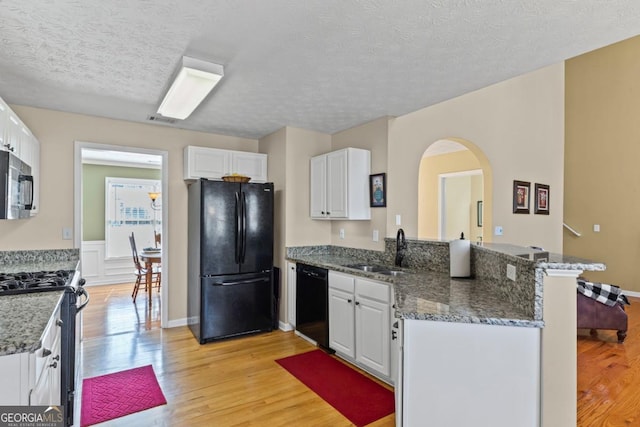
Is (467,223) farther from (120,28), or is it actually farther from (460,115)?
(120,28)

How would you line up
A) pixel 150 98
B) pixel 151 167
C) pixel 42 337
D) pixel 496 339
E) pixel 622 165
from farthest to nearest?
pixel 151 167, pixel 622 165, pixel 150 98, pixel 496 339, pixel 42 337

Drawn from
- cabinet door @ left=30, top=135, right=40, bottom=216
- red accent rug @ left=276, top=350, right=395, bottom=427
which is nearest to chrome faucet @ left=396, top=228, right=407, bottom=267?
red accent rug @ left=276, top=350, right=395, bottom=427

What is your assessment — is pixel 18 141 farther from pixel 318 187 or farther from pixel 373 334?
pixel 373 334

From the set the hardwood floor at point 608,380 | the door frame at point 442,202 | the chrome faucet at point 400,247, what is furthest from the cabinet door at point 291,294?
the door frame at point 442,202

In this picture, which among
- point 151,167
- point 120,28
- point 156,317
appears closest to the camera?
point 120,28

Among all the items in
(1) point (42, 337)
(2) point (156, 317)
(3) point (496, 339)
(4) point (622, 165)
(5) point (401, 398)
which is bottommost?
(2) point (156, 317)

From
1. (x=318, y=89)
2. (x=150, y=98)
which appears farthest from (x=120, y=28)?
(x=318, y=89)

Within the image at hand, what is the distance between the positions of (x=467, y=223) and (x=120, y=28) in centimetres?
694

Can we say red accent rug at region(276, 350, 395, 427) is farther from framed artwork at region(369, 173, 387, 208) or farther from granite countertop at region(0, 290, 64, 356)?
granite countertop at region(0, 290, 64, 356)

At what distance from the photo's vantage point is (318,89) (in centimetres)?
291

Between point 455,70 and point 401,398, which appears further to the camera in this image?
point 455,70

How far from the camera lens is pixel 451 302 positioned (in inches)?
75.0

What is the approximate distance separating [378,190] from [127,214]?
18.6ft

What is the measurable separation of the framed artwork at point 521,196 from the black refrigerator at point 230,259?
3.32 metres
